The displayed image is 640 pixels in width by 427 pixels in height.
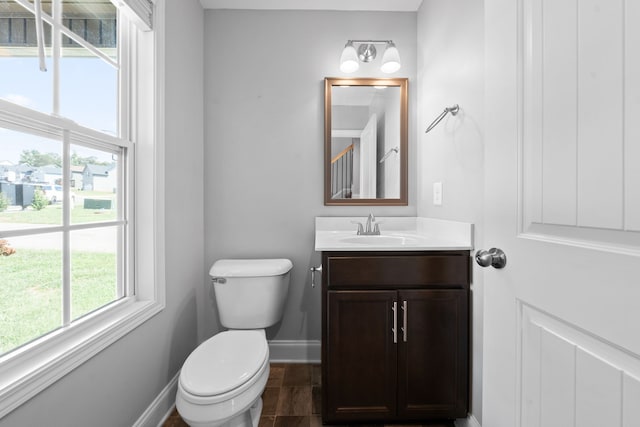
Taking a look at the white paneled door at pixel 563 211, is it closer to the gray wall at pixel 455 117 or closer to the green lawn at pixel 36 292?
the gray wall at pixel 455 117

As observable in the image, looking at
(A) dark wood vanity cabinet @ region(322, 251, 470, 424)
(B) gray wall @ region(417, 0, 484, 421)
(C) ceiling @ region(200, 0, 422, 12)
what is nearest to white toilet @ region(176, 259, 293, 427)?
(A) dark wood vanity cabinet @ region(322, 251, 470, 424)

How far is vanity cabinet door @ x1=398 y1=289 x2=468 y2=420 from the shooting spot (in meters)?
1.38

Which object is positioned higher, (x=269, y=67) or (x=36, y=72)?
(x=269, y=67)

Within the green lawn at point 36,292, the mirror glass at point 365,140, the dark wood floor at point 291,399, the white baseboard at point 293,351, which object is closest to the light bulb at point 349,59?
the mirror glass at point 365,140

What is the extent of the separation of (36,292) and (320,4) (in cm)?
205

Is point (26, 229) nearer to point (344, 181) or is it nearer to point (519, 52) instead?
point (519, 52)

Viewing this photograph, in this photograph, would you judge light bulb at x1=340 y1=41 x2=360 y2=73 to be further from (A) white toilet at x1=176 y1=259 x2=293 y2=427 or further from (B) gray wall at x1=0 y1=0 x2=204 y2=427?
(A) white toilet at x1=176 y1=259 x2=293 y2=427

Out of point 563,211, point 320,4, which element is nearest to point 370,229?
point 563,211

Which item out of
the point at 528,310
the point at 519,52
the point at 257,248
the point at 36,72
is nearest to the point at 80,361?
the point at 36,72

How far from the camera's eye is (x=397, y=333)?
138 centimetres

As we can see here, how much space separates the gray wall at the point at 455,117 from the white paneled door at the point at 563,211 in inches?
22.8

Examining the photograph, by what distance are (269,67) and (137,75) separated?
840 millimetres

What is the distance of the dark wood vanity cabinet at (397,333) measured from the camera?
4.54 ft

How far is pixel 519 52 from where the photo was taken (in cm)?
67
